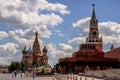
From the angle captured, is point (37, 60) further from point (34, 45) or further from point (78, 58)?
point (78, 58)

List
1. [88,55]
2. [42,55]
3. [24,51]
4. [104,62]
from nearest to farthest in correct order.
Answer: [104,62]
[88,55]
[42,55]
[24,51]

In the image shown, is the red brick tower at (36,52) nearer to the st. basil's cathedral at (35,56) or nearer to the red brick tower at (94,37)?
the st. basil's cathedral at (35,56)

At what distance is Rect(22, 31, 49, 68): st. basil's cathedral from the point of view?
586 feet

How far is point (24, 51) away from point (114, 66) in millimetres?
99066

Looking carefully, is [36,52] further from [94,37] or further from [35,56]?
[94,37]

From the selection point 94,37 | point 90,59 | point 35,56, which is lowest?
point 90,59

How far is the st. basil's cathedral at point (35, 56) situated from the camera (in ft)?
586

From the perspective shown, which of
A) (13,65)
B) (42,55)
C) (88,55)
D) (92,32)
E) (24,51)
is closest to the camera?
(88,55)

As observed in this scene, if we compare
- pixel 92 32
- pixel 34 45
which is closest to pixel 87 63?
pixel 92 32

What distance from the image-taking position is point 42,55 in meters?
183

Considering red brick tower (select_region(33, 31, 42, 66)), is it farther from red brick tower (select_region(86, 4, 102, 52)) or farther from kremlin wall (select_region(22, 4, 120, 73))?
kremlin wall (select_region(22, 4, 120, 73))

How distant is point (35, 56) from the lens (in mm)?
184375

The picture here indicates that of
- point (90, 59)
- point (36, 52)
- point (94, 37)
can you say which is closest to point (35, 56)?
point (36, 52)

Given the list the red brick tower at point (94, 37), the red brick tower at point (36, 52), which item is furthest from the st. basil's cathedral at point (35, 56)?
the red brick tower at point (94, 37)
